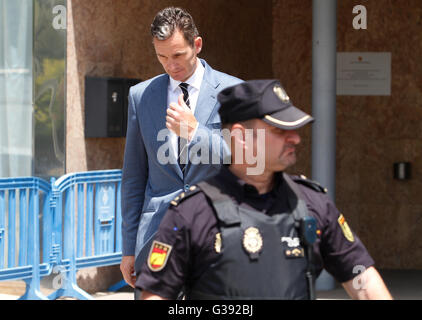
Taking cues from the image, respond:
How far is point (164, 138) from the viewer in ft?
11.4

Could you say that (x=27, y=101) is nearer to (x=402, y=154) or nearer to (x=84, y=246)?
(x=84, y=246)

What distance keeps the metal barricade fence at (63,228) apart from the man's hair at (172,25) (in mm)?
3614

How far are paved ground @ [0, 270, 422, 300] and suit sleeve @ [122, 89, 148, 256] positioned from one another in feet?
12.6

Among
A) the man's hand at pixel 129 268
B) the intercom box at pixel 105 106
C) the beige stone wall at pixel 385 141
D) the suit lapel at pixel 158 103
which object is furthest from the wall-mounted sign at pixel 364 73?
the man's hand at pixel 129 268

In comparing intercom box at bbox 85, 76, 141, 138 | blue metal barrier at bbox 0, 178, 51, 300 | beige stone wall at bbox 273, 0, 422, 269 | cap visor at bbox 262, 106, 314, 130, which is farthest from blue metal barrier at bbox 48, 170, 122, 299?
cap visor at bbox 262, 106, 314, 130

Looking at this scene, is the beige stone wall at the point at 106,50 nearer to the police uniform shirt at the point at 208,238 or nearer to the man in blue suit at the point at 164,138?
the man in blue suit at the point at 164,138

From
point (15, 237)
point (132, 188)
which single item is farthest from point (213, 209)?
point (15, 237)

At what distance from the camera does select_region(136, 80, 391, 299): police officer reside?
2.44 metres

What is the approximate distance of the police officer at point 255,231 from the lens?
8.02 feet

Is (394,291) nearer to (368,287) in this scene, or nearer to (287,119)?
(368,287)

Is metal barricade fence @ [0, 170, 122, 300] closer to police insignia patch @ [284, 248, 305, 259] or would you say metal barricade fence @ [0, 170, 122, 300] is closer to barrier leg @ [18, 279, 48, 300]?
barrier leg @ [18, 279, 48, 300]
